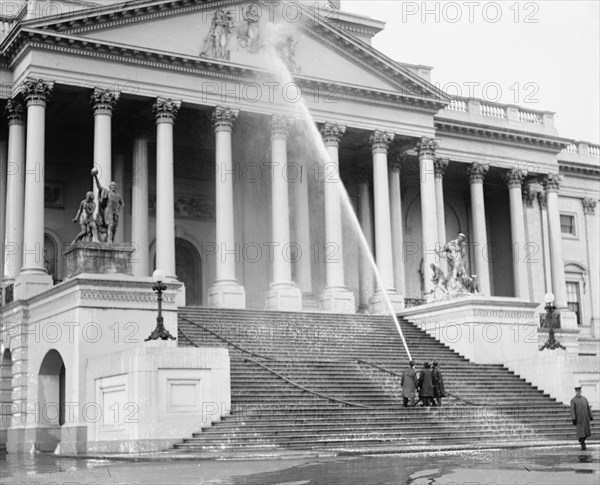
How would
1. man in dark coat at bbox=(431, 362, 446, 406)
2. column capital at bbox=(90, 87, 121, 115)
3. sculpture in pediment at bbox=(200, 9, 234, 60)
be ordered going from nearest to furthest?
man in dark coat at bbox=(431, 362, 446, 406) → column capital at bbox=(90, 87, 121, 115) → sculpture in pediment at bbox=(200, 9, 234, 60)

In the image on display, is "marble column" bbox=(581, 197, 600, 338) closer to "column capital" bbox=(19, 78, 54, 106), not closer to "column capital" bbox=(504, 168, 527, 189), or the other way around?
"column capital" bbox=(504, 168, 527, 189)

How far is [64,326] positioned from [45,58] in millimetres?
12633

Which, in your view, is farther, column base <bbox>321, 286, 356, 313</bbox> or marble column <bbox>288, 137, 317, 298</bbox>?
marble column <bbox>288, 137, 317, 298</bbox>

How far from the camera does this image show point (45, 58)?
128 ft

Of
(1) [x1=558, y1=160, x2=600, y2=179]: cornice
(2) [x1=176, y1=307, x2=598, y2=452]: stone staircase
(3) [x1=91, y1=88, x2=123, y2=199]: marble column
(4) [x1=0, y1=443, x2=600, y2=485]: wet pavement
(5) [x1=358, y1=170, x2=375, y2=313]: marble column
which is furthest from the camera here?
(1) [x1=558, y1=160, x2=600, y2=179]: cornice

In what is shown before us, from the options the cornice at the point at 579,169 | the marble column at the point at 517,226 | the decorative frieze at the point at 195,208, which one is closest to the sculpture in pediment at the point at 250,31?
the decorative frieze at the point at 195,208

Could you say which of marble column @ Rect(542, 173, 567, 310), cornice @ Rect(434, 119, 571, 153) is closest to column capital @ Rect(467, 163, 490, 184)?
cornice @ Rect(434, 119, 571, 153)

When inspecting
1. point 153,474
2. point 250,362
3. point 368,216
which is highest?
point 368,216

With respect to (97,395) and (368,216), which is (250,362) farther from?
(368,216)

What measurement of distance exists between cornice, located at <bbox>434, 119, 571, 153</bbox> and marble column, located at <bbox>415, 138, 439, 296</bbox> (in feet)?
13.0

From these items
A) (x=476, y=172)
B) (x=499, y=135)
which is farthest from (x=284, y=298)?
(x=499, y=135)

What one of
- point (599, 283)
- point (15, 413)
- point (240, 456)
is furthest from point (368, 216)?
point (240, 456)

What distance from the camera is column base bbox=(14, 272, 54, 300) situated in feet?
121

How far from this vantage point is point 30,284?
37.0 m
